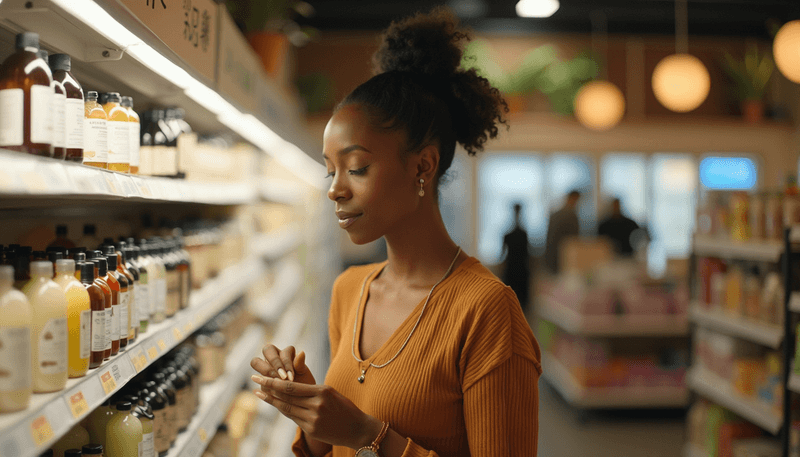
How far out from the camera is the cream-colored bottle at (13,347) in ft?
3.09

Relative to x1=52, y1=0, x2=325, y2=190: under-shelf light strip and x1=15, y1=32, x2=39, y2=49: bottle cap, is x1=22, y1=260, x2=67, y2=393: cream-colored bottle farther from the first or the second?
x1=52, y1=0, x2=325, y2=190: under-shelf light strip

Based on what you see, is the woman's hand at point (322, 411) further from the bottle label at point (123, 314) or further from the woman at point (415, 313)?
the bottle label at point (123, 314)

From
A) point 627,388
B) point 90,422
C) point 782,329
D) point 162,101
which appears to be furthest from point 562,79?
point 90,422

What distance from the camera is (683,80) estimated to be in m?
5.39

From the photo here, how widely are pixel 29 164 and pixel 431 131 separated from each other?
2.67 feet

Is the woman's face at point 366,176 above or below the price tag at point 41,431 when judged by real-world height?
above

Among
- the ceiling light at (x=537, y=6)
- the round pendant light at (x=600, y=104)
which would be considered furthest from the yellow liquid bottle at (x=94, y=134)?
the round pendant light at (x=600, y=104)

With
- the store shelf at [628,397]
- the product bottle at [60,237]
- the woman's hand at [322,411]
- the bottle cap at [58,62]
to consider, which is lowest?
the store shelf at [628,397]

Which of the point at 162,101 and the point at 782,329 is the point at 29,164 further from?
the point at 782,329

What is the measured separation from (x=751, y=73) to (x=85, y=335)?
940cm

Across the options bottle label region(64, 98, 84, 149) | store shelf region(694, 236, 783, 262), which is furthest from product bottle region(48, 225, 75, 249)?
store shelf region(694, 236, 783, 262)

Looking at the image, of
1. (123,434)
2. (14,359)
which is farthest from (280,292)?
(14,359)

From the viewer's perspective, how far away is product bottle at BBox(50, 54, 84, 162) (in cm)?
118

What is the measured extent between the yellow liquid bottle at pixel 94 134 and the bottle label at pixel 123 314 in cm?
31
